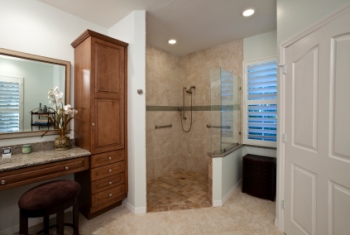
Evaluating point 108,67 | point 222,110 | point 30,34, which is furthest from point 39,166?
point 222,110

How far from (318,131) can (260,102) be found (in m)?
1.52

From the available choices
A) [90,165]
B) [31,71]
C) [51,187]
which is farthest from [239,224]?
[31,71]

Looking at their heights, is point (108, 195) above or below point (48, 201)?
below

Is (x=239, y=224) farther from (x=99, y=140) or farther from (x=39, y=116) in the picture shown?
(x=39, y=116)

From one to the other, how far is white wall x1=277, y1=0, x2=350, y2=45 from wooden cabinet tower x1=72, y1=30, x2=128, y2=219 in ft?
6.35

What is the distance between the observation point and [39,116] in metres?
2.05

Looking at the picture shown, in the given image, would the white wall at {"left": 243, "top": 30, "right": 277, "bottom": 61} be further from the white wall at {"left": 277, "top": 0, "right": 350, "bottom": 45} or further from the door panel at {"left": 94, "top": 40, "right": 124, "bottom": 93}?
the door panel at {"left": 94, "top": 40, "right": 124, "bottom": 93}

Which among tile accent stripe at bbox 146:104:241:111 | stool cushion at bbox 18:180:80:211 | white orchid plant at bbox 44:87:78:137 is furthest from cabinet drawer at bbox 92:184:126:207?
tile accent stripe at bbox 146:104:241:111

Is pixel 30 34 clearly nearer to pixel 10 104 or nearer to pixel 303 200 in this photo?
pixel 10 104

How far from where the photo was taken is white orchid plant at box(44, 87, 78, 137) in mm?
2070

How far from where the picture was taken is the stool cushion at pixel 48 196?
1365 millimetres

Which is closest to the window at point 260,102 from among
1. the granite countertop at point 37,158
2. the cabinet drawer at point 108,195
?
the cabinet drawer at point 108,195

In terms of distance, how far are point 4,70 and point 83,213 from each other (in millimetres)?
1942

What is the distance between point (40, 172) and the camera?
165cm
